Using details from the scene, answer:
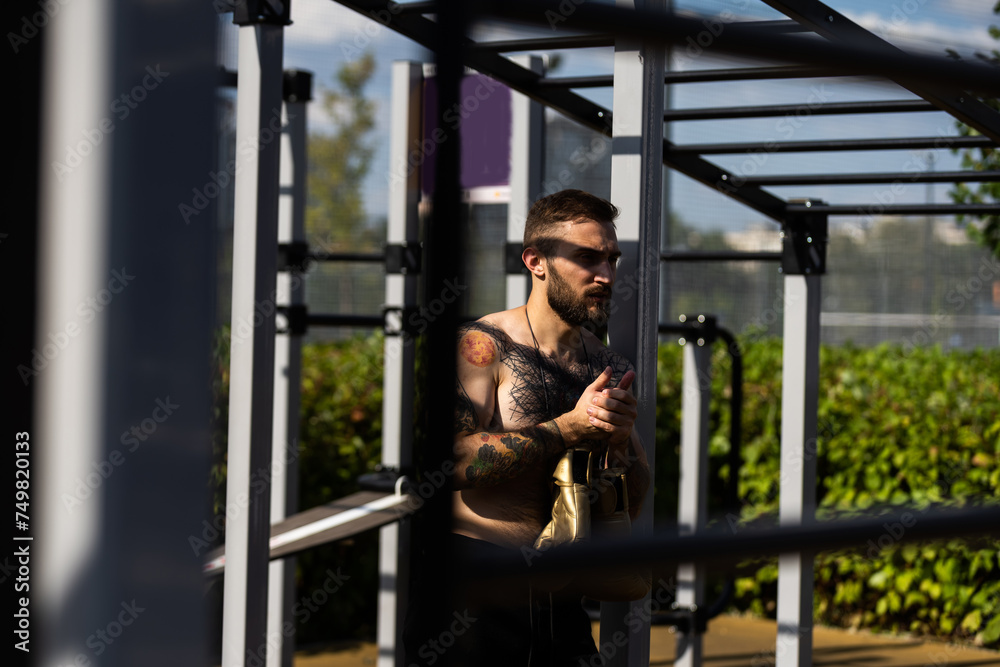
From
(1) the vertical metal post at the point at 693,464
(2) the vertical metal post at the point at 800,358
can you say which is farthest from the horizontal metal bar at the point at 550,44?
(1) the vertical metal post at the point at 693,464

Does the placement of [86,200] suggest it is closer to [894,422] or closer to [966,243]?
[894,422]

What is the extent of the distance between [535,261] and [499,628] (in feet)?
2.59

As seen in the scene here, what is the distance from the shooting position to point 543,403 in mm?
2053

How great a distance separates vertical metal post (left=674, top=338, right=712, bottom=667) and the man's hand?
2.82 metres

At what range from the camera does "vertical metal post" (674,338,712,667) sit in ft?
14.4

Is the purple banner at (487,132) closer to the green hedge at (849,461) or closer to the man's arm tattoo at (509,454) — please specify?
the green hedge at (849,461)

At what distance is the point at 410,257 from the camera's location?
14.1 ft

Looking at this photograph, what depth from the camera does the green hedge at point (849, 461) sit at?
198 inches

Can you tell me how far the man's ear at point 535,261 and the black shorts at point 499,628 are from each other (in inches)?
27.4

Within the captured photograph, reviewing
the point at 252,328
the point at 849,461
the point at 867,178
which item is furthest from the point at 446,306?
the point at 849,461

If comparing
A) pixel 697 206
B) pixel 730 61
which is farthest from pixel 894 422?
pixel 730 61

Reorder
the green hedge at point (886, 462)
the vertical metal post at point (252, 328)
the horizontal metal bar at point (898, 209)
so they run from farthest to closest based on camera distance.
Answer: the green hedge at point (886, 462) → the horizontal metal bar at point (898, 209) → the vertical metal post at point (252, 328)

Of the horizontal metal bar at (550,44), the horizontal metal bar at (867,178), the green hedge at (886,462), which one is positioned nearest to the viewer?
the horizontal metal bar at (550,44)

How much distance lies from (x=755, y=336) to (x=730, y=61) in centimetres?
676
